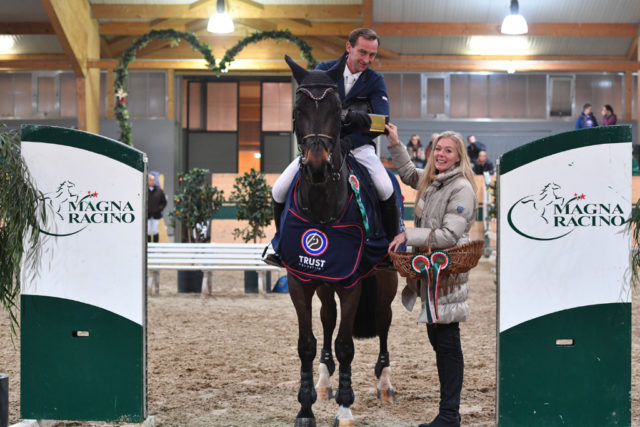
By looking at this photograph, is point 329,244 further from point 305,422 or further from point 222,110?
point 222,110

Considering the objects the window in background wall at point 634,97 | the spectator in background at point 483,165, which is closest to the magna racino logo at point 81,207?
the spectator in background at point 483,165

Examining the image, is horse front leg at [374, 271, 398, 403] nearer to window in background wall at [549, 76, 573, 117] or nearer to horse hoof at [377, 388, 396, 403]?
horse hoof at [377, 388, 396, 403]

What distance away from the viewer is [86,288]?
3.62 m

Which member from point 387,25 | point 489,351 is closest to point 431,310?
point 489,351

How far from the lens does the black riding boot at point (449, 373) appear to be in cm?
366

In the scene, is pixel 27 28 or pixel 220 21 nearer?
pixel 220 21

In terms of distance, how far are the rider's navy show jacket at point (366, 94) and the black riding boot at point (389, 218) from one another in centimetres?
39

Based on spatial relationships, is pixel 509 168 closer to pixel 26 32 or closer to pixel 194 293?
pixel 194 293

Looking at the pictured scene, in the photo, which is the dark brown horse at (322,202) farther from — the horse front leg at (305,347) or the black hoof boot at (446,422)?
the black hoof boot at (446,422)

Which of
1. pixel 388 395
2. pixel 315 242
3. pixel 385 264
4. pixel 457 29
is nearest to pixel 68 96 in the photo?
pixel 457 29

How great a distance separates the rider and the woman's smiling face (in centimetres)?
40

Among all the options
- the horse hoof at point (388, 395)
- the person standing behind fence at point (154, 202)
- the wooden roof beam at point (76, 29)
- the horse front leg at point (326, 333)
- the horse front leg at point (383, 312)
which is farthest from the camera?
the wooden roof beam at point (76, 29)

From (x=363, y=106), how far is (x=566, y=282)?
1.46 metres

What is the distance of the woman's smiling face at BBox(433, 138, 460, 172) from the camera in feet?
12.4
